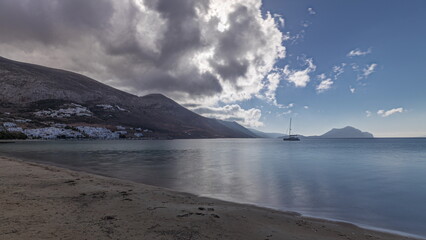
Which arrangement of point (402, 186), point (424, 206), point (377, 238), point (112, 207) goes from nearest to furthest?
point (377, 238) → point (112, 207) → point (424, 206) → point (402, 186)

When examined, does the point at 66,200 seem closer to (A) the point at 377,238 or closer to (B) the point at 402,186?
(A) the point at 377,238

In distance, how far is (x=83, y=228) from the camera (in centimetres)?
902

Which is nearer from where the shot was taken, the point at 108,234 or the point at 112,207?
the point at 108,234

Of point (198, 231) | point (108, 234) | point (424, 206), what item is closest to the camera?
point (108, 234)

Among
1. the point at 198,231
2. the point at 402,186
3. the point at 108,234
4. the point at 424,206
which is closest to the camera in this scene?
the point at 108,234

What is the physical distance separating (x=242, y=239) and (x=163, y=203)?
6.58m

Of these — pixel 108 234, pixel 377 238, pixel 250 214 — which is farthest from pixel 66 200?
pixel 377 238

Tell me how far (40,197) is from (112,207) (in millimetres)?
5069

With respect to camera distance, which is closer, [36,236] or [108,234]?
[36,236]

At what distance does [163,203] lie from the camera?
1414 cm

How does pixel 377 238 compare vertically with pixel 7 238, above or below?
below

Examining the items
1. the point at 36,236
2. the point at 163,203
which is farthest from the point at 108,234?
the point at 163,203

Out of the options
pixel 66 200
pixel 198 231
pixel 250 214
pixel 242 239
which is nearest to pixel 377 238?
pixel 250 214

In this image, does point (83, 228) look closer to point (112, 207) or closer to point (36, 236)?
point (36, 236)
